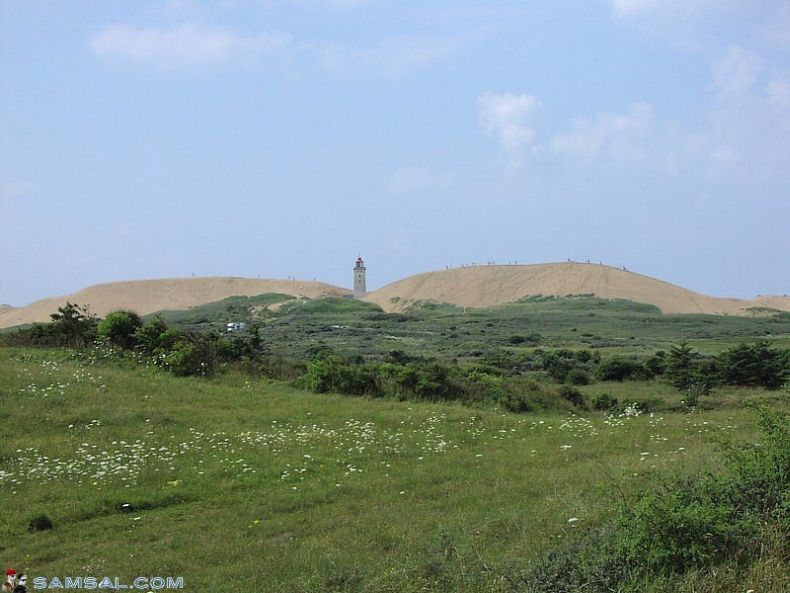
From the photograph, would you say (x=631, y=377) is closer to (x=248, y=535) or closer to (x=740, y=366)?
(x=740, y=366)

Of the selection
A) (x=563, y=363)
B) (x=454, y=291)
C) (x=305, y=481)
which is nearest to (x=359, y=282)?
(x=454, y=291)

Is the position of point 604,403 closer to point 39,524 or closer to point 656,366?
point 656,366

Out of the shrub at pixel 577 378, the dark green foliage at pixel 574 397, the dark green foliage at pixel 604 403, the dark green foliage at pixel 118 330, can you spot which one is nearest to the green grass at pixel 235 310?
the shrub at pixel 577 378

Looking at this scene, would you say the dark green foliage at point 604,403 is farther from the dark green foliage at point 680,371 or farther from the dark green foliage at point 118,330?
the dark green foliage at point 118,330

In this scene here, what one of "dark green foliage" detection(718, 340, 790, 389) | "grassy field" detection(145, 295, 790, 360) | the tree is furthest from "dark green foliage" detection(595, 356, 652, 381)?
the tree

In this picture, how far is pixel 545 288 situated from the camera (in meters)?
100

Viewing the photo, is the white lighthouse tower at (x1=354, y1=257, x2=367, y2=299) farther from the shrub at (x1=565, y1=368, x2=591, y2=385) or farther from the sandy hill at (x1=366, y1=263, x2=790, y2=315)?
the shrub at (x1=565, y1=368, x2=591, y2=385)

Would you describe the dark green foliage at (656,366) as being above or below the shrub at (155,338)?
below

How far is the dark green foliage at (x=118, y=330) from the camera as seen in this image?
21.6 metres

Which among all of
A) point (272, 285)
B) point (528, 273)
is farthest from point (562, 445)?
point (272, 285)

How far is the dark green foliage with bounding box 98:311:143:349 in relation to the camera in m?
21.6

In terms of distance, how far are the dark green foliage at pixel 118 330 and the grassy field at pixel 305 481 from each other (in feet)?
9.71

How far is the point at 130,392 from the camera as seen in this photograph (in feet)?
55.6

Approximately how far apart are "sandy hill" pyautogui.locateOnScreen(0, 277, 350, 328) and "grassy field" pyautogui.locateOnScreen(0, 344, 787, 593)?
323 ft
